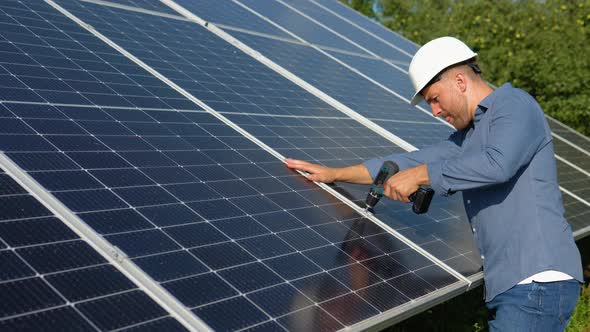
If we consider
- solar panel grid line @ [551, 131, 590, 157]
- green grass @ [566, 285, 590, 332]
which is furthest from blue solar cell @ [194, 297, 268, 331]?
solar panel grid line @ [551, 131, 590, 157]

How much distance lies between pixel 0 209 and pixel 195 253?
3.69ft

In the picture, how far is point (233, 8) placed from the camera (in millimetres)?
11000

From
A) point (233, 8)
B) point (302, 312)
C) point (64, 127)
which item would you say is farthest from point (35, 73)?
point (233, 8)

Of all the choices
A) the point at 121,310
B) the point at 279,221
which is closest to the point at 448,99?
the point at 279,221

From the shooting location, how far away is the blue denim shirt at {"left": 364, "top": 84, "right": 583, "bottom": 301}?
4.81 metres

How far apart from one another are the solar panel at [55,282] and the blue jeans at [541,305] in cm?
265

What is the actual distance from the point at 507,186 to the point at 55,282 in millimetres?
3185

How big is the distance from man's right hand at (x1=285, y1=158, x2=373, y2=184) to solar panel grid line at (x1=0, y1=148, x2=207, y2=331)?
256 cm

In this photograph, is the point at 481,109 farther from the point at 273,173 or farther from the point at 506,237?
the point at 273,173

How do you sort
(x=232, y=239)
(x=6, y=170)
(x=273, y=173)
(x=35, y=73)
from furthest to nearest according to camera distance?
1. (x=273, y=173)
2. (x=35, y=73)
3. (x=232, y=239)
4. (x=6, y=170)

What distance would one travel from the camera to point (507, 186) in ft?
16.8

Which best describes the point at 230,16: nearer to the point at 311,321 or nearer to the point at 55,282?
the point at 311,321

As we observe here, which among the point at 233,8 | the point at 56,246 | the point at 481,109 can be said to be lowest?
the point at 56,246

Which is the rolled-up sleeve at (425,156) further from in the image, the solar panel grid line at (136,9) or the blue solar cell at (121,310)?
the solar panel grid line at (136,9)
